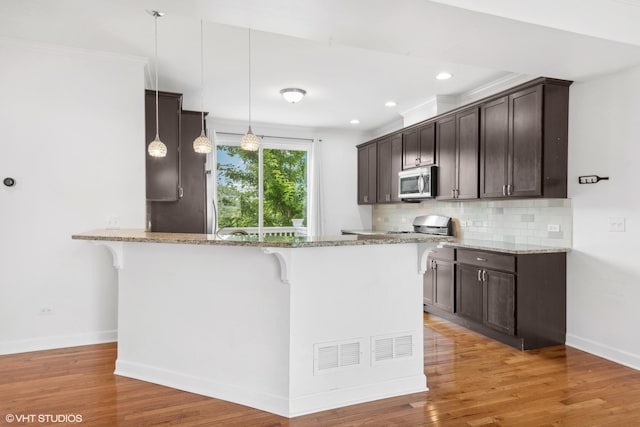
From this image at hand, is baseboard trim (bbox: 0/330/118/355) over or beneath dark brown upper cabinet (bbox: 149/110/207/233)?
beneath

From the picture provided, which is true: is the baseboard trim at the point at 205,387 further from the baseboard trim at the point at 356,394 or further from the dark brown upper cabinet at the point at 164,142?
the dark brown upper cabinet at the point at 164,142

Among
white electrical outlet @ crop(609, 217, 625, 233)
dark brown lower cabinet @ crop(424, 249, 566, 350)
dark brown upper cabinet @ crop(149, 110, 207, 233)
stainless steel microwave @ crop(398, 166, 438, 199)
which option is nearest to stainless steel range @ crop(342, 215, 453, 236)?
stainless steel microwave @ crop(398, 166, 438, 199)

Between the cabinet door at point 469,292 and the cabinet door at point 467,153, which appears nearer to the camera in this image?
the cabinet door at point 469,292

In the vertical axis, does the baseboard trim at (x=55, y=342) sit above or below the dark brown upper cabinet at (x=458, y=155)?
below

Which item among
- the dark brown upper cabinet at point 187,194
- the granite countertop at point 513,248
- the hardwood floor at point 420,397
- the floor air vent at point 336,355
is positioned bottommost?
the hardwood floor at point 420,397

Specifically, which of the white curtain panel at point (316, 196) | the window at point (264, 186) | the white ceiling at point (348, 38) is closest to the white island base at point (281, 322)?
the white ceiling at point (348, 38)

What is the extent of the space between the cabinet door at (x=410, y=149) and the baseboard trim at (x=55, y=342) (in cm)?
413

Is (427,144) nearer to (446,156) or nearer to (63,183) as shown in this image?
(446,156)

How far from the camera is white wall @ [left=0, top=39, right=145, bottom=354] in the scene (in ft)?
11.2

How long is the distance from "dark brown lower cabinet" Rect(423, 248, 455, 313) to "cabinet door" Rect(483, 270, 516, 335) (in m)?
0.49

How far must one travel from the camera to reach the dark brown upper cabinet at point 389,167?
5715 mm

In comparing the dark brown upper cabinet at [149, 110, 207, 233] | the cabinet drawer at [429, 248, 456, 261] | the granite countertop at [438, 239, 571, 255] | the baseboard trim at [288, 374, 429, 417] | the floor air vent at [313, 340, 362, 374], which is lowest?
the baseboard trim at [288, 374, 429, 417]

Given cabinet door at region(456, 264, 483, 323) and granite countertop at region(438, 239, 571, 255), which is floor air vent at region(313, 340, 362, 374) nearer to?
granite countertop at region(438, 239, 571, 255)

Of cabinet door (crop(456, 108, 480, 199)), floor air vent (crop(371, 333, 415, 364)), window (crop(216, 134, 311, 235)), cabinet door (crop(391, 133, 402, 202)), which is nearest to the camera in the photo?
floor air vent (crop(371, 333, 415, 364))
